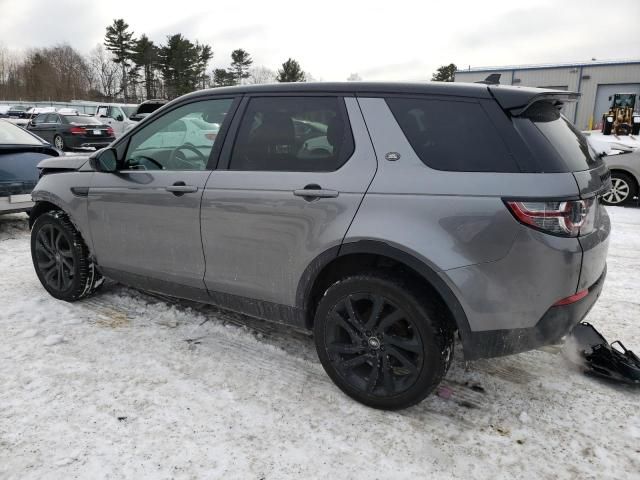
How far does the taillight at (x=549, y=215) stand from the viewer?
89.0 inches

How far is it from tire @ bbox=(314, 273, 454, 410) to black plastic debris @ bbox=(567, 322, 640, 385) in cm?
103

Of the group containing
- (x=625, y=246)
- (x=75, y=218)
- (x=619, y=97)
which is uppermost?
(x=619, y=97)

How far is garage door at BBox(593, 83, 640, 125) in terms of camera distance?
32.2m

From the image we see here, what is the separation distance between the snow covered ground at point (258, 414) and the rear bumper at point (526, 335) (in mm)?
468

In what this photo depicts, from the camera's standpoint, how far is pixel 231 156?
124 inches

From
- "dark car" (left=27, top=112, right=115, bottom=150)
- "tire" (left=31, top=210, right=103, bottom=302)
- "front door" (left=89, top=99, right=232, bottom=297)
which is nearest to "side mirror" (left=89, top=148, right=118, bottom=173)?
"front door" (left=89, top=99, right=232, bottom=297)

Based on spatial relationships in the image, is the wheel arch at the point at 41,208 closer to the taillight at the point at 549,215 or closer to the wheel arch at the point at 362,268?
the wheel arch at the point at 362,268

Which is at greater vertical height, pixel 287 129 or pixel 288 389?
pixel 287 129

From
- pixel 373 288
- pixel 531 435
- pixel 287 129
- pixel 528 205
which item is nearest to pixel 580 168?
pixel 528 205

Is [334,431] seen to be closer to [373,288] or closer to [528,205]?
[373,288]

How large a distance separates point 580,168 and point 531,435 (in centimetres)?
138

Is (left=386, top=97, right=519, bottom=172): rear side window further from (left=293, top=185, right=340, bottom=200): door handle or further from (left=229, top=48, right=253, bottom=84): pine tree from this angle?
(left=229, top=48, right=253, bottom=84): pine tree

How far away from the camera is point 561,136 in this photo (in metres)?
2.59

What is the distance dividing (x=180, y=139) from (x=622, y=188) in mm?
8643
